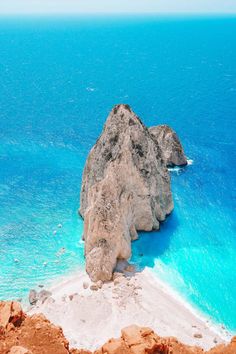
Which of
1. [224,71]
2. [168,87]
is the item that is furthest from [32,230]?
[224,71]

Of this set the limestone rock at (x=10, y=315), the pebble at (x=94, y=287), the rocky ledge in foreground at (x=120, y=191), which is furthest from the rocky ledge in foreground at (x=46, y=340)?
the rocky ledge in foreground at (x=120, y=191)

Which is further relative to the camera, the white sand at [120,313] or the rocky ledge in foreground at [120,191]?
the rocky ledge in foreground at [120,191]

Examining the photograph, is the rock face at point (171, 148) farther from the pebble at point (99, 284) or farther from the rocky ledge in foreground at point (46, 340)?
the rocky ledge in foreground at point (46, 340)

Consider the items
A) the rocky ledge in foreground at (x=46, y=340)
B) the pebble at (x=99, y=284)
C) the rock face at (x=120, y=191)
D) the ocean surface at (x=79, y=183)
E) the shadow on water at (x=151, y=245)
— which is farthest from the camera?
the shadow on water at (x=151, y=245)

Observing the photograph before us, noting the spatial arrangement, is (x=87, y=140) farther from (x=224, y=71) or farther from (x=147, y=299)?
(x=224, y=71)

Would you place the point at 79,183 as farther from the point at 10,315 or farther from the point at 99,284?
the point at 10,315

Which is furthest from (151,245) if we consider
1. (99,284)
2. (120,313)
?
(120,313)
